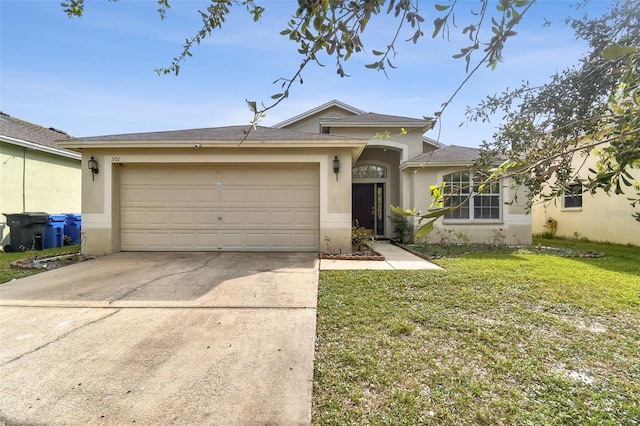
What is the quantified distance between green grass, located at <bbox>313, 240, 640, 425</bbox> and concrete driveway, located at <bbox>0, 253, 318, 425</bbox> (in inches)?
13.5

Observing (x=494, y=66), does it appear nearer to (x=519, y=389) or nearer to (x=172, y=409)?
(x=519, y=389)

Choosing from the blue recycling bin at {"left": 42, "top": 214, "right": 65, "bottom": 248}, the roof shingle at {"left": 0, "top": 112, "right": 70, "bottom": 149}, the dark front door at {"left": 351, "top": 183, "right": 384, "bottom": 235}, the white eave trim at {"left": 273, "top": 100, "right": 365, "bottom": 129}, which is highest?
the white eave trim at {"left": 273, "top": 100, "right": 365, "bottom": 129}

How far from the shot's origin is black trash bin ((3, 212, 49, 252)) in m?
9.55

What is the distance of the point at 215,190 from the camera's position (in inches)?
353

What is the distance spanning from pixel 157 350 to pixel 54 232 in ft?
33.0

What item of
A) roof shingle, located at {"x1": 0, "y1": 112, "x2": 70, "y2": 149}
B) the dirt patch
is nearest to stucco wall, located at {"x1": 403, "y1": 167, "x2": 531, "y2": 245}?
the dirt patch

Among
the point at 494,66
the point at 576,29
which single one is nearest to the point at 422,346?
the point at 494,66

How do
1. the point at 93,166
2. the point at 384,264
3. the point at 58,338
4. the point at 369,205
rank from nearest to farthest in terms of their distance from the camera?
the point at 58,338 < the point at 384,264 < the point at 93,166 < the point at 369,205

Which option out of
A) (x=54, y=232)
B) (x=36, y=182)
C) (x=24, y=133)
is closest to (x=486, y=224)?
(x=54, y=232)

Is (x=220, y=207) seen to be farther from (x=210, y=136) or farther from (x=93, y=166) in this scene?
(x=93, y=166)

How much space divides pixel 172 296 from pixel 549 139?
5193 mm

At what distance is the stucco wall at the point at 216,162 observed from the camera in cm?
852

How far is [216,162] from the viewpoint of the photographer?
870cm

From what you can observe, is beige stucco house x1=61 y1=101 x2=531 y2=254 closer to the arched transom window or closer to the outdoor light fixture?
the outdoor light fixture
